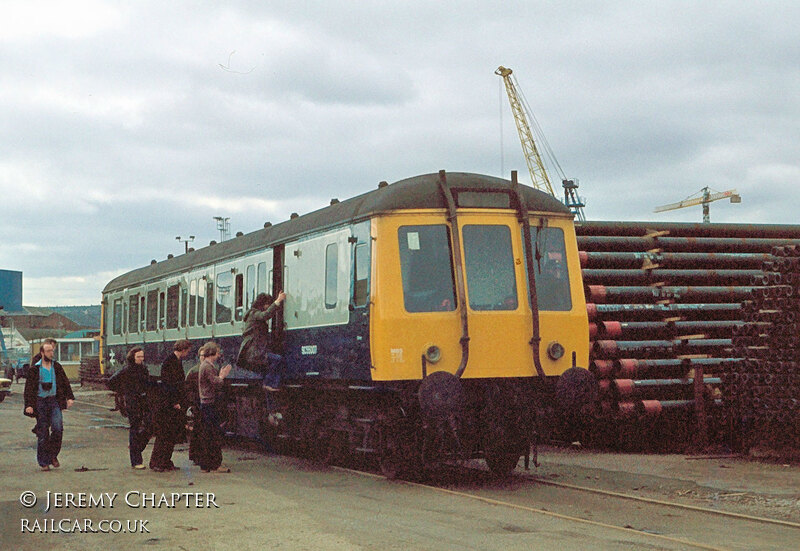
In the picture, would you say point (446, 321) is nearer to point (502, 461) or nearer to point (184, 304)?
point (502, 461)

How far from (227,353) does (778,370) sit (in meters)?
8.67

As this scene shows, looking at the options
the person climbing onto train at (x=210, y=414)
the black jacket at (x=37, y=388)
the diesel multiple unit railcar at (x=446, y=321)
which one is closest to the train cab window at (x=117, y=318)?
the black jacket at (x=37, y=388)

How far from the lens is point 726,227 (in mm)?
18766

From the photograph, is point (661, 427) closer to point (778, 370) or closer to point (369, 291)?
point (778, 370)

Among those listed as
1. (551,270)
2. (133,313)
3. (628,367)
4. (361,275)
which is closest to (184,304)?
(133,313)

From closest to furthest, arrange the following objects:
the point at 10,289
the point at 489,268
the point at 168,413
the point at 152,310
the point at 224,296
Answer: the point at 489,268 < the point at 168,413 < the point at 224,296 < the point at 152,310 < the point at 10,289

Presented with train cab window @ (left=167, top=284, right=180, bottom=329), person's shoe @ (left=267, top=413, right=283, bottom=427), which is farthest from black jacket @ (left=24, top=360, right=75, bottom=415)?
train cab window @ (left=167, top=284, right=180, bottom=329)

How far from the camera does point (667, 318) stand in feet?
57.1

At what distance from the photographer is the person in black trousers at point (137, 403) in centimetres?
1329

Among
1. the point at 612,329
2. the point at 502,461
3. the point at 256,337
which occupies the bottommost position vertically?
the point at 502,461

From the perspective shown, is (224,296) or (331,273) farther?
(224,296)

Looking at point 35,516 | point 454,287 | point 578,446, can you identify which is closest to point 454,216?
point 454,287

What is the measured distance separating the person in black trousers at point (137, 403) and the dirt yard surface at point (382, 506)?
31 centimetres

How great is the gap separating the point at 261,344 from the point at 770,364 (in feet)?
24.3
